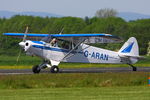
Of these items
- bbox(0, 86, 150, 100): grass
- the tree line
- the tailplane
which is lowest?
the tree line

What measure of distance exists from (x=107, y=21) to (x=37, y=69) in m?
59.9

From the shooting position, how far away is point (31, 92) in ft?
68.2

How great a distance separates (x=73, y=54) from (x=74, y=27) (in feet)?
177

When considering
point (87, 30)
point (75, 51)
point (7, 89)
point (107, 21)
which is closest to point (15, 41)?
point (87, 30)

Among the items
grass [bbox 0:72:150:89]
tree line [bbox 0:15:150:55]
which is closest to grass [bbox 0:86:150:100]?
grass [bbox 0:72:150:89]

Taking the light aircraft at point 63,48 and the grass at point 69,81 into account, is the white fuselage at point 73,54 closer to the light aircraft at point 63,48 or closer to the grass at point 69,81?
the light aircraft at point 63,48

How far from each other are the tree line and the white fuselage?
28.8m

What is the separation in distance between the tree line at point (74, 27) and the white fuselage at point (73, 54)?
28.8m

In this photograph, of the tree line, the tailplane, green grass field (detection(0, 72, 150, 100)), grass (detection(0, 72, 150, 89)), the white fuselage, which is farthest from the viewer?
the tree line

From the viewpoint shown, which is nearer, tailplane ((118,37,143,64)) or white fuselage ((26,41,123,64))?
white fuselage ((26,41,123,64))

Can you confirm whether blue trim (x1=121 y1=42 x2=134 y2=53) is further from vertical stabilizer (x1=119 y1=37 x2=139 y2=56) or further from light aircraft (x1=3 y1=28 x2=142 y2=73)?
light aircraft (x1=3 y1=28 x2=142 y2=73)

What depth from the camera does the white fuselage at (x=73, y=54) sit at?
33188 mm

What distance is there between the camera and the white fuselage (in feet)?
109

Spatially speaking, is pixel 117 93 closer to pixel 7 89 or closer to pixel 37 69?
pixel 7 89
